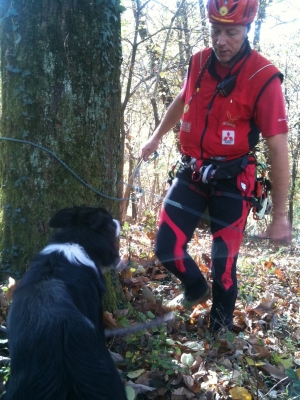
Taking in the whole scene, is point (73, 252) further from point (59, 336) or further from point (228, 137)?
point (228, 137)

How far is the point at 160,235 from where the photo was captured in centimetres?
336

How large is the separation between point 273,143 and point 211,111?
0.57 meters

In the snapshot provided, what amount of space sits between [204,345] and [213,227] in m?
0.99

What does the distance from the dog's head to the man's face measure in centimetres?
158

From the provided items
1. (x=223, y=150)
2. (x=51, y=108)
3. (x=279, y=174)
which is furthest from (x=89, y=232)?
(x=279, y=174)

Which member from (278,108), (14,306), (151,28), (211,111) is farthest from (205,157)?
(151,28)

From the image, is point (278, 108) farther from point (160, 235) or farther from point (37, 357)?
point (37, 357)

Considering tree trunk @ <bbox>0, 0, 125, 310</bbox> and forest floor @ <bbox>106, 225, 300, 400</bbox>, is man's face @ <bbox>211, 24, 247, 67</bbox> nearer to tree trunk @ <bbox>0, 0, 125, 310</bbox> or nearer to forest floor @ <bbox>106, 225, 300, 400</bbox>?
tree trunk @ <bbox>0, 0, 125, 310</bbox>

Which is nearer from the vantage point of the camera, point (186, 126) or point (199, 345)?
point (199, 345)

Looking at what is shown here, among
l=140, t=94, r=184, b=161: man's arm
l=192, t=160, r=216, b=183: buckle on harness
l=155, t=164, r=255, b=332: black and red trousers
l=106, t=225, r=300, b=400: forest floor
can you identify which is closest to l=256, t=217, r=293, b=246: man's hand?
l=155, t=164, r=255, b=332: black and red trousers

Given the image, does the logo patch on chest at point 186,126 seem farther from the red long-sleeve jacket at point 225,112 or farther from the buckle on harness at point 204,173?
the buckle on harness at point 204,173

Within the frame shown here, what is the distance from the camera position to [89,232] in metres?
2.95

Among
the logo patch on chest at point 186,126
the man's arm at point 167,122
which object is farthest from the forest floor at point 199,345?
the logo patch on chest at point 186,126

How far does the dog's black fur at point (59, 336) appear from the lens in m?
1.91
